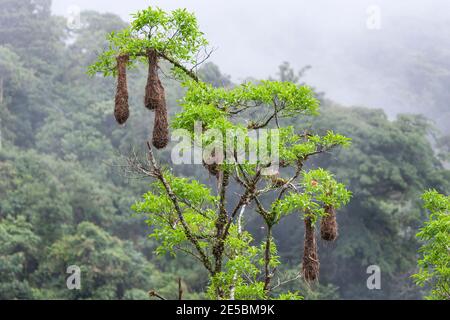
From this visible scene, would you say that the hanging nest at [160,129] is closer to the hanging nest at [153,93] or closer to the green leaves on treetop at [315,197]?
the hanging nest at [153,93]

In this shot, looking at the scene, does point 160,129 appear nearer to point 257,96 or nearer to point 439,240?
point 257,96

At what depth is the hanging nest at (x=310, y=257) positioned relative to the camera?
5.99 m

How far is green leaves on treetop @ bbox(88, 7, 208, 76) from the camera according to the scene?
631cm

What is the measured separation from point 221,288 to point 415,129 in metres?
18.3

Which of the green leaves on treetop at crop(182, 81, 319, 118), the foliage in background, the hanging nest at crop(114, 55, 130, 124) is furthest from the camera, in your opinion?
the foliage in background

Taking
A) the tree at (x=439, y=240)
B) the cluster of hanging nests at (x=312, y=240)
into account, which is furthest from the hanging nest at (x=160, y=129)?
the tree at (x=439, y=240)

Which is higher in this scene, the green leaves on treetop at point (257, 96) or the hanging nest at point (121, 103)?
the green leaves on treetop at point (257, 96)

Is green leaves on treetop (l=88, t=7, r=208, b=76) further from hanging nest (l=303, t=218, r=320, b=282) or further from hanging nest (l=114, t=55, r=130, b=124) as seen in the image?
hanging nest (l=303, t=218, r=320, b=282)

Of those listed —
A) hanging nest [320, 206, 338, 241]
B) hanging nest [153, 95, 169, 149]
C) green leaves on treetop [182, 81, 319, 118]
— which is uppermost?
green leaves on treetop [182, 81, 319, 118]

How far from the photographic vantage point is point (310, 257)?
19.7 ft

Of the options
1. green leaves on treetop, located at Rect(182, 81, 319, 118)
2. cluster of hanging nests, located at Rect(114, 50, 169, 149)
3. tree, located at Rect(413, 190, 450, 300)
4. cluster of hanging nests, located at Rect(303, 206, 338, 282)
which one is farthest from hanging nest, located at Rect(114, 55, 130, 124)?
tree, located at Rect(413, 190, 450, 300)

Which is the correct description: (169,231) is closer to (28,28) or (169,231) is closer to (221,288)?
(221,288)
